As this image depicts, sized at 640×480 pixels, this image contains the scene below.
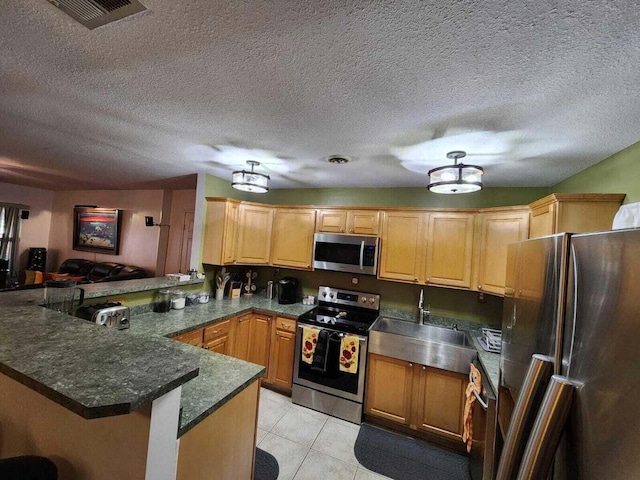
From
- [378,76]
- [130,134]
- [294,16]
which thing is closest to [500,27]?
[378,76]

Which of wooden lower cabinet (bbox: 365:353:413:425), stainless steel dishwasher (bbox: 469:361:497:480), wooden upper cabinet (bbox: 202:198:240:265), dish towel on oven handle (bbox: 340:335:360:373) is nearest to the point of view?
stainless steel dishwasher (bbox: 469:361:497:480)

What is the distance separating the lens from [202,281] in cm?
312

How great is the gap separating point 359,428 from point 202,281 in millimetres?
2313

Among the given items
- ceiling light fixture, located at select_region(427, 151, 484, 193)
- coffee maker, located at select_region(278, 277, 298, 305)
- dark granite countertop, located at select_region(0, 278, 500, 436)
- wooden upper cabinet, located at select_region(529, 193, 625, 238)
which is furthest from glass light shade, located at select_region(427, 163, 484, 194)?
coffee maker, located at select_region(278, 277, 298, 305)

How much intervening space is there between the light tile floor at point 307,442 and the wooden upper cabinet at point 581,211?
2.25 m

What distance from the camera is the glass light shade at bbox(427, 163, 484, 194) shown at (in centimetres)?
181

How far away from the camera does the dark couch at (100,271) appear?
180 inches

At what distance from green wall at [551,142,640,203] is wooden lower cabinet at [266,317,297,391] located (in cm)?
282

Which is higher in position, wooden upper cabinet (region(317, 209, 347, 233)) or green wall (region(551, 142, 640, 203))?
green wall (region(551, 142, 640, 203))

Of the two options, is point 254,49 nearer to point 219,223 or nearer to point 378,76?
point 378,76

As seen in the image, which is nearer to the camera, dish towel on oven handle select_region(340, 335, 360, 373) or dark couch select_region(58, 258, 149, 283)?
dish towel on oven handle select_region(340, 335, 360, 373)

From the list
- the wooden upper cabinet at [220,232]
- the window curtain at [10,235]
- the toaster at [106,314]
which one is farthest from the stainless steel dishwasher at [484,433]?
the window curtain at [10,235]

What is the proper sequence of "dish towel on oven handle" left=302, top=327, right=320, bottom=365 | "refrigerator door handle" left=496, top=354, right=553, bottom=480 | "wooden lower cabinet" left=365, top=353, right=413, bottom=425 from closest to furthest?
"refrigerator door handle" left=496, top=354, right=553, bottom=480, "wooden lower cabinet" left=365, top=353, right=413, bottom=425, "dish towel on oven handle" left=302, top=327, right=320, bottom=365

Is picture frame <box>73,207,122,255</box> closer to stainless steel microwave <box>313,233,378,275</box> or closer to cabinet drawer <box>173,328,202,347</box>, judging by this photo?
cabinet drawer <box>173,328,202,347</box>
